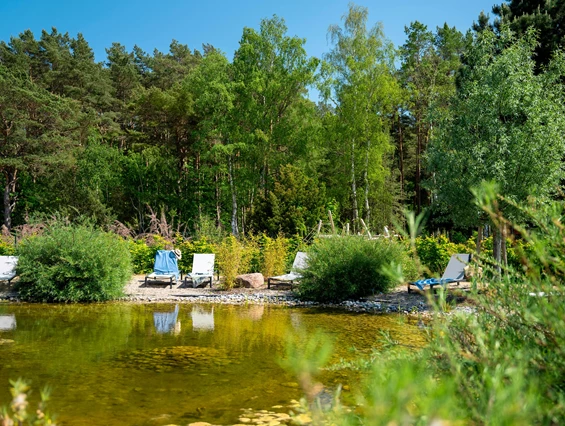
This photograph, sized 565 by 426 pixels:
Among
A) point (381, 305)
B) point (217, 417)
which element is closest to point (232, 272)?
point (381, 305)

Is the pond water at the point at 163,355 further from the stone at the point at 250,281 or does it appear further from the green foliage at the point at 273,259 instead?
the green foliage at the point at 273,259

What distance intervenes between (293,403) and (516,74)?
875 centimetres

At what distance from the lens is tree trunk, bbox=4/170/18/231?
27.0 metres

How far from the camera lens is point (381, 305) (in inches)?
422

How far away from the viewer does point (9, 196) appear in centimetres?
2803

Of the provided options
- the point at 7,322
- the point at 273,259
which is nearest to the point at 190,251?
the point at 273,259

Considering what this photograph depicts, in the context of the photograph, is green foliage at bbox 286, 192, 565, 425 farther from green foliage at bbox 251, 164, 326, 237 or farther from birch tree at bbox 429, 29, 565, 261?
green foliage at bbox 251, 164, 326, 237

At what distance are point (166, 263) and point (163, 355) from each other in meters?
7.27

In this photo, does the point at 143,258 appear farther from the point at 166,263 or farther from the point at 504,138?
the point at 504,138

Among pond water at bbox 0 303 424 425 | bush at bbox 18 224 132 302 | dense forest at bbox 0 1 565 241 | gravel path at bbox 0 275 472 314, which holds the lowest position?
pond water at bbox 0 303 424 425

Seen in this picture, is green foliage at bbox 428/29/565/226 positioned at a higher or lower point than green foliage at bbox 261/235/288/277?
higher

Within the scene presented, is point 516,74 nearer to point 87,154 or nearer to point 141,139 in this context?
point 87,154

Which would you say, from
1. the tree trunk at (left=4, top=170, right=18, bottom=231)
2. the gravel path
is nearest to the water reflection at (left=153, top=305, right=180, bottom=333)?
the gravel path

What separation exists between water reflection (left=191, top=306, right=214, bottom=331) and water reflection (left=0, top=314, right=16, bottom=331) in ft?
9.26
